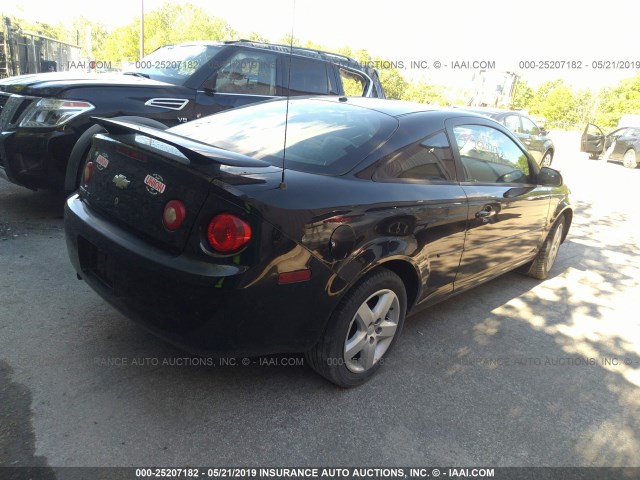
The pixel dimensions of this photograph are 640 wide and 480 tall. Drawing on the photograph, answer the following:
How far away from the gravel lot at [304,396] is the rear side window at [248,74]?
2712 mm

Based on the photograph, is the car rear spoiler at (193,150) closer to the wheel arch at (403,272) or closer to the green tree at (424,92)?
the wheel arch at (403,272)

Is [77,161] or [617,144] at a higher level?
[77,161]

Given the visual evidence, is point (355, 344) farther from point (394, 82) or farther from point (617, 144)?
point (394, 82)

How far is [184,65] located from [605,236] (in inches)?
245

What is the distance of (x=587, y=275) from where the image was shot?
5402mm

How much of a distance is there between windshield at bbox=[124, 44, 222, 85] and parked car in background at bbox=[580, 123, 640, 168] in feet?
52.5

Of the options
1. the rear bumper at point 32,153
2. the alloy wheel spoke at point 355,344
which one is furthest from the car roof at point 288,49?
the alloy wheel spoke at point 355,344

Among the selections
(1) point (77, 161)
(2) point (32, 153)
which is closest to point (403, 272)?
(1) point (77, 161)

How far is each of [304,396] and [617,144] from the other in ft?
60.3

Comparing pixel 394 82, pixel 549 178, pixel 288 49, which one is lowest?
pixel 549 178

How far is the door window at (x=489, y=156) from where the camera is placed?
3.50m

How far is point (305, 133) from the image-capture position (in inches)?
118

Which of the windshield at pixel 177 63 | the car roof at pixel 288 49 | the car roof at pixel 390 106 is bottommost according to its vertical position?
the car roof at pixel 390 106

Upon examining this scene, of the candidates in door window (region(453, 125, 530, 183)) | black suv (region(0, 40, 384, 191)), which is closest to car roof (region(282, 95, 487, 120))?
door window (region(453, 125, 530, 183))
